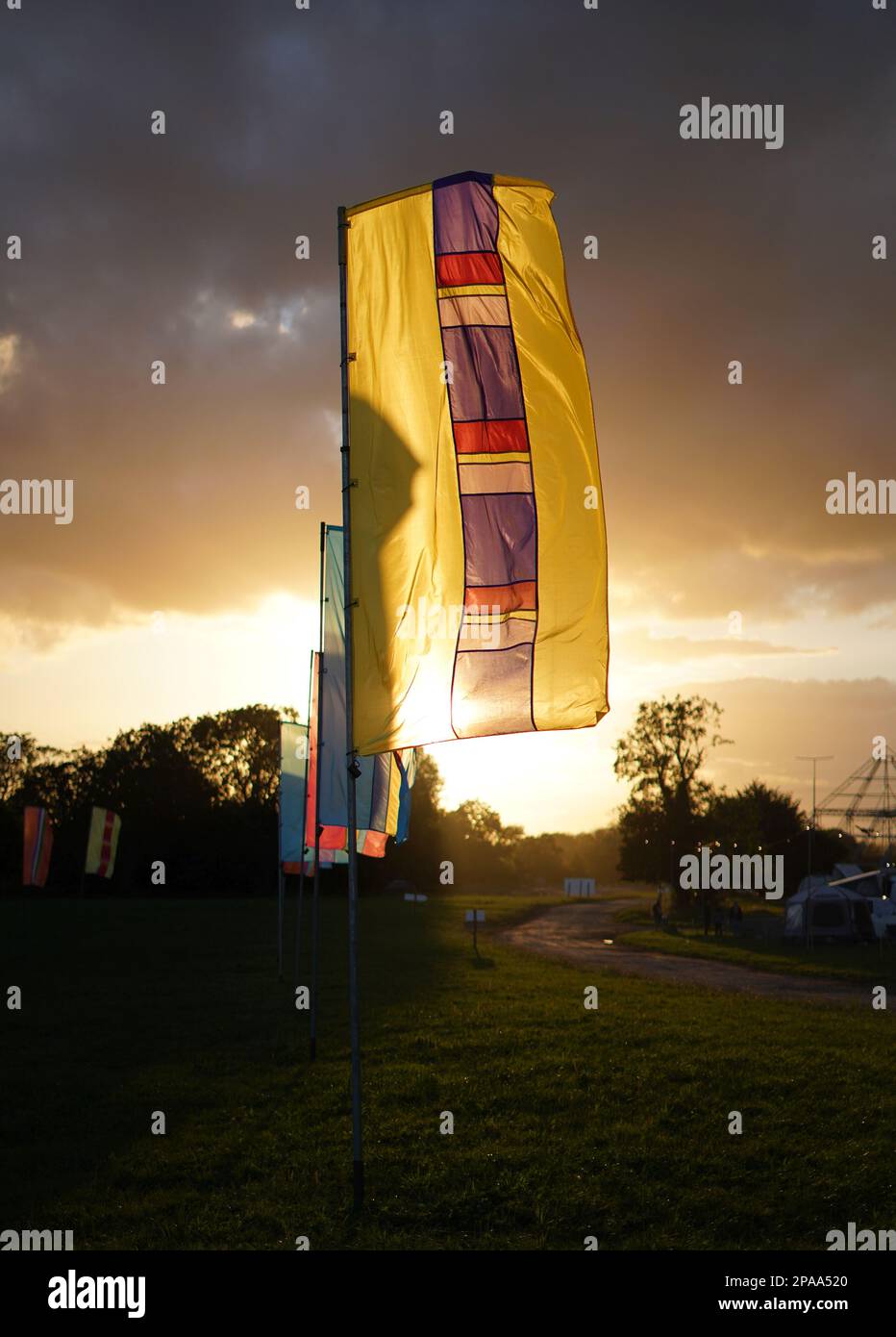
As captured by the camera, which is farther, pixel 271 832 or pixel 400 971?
pixel 271 832

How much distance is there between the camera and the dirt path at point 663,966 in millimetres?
21516

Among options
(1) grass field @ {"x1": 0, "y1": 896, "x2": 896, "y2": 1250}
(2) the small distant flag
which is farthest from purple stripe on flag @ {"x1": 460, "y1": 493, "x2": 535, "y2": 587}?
(2) the small distant flag

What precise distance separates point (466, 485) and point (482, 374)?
0.92 metres

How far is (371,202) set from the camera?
28.0ft

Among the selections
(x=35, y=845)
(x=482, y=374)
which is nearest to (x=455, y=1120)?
(x=482, y=374)

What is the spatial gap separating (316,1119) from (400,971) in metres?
13.9

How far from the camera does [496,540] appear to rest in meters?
8.21

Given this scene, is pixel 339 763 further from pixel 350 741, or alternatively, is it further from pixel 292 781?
pixel 350 741

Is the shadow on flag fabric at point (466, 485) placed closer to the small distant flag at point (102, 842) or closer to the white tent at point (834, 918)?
the small distant flag at point (102, 842)

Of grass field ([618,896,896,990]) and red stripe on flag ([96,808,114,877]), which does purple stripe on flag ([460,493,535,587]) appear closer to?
grass field ([618,896,896,990])

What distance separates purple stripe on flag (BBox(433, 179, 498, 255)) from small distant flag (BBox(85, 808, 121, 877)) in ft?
96.0

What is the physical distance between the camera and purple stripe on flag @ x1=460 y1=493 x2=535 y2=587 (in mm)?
8211
